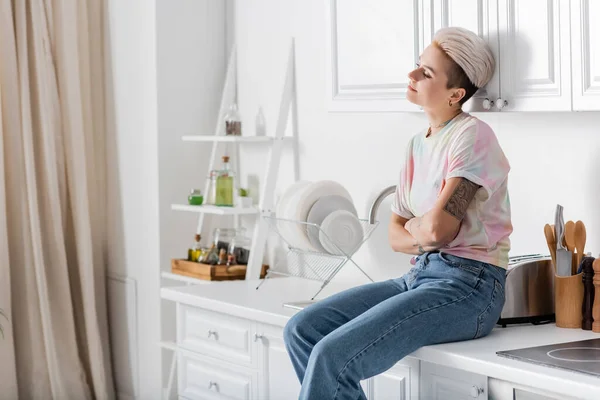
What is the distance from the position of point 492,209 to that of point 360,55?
2.20 ft

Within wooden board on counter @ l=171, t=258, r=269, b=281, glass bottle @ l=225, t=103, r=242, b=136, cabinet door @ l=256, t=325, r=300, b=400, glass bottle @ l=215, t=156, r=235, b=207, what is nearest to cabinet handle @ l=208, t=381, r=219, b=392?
cabinet door @ l=256, t=325, r=300, b=400

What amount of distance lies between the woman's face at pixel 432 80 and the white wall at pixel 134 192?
157 centimetres

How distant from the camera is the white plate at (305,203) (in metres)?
2.89

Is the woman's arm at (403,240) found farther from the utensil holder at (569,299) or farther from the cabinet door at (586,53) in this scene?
the cabinet door at (586,53)

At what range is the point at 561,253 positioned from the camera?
7.36ft

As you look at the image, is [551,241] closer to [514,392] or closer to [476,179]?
[476,179]

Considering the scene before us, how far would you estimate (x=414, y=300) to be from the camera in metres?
2.11

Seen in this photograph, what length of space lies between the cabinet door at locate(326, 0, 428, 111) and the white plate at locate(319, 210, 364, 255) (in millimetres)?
342

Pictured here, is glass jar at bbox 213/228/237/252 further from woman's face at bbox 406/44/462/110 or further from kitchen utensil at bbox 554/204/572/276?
kitchen utensil at bbox 554/204/572/276

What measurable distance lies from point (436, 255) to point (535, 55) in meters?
0.51

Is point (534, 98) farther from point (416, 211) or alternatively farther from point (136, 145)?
point (136, 145)

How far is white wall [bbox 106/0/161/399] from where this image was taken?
3670mm

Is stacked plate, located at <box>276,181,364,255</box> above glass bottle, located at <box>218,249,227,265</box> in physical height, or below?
above

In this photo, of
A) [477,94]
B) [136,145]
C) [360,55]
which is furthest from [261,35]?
[477,94]
